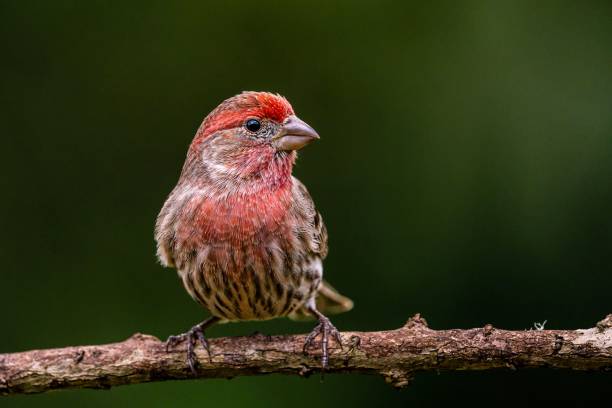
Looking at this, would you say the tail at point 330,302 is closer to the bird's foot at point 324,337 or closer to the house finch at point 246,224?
the house finch at point 246,224

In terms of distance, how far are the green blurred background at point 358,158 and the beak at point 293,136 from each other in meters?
1.24

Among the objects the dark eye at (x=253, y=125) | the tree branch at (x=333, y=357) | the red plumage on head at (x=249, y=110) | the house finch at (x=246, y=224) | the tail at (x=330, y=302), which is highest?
the red plumage on head at (x=249, y=110)

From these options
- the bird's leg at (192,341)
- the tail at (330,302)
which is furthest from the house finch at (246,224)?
the tail at (330,302)

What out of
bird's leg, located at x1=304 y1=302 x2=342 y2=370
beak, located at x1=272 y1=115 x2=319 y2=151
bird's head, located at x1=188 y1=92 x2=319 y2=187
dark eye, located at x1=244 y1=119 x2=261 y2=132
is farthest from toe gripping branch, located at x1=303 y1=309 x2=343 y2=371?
dark eye, located at x1=244 y1=119 x2=261 y2=132

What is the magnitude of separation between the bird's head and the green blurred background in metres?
1.26

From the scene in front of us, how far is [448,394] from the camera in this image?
596cm

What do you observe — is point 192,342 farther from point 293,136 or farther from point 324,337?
point 293,136

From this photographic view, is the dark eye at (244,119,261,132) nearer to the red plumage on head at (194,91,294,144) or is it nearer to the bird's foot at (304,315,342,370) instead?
the red plumage on head at (194,91,294,144)

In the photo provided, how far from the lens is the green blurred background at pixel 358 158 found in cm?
588

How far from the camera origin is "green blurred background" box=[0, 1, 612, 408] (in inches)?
232

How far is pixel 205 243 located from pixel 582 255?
7.67 feet

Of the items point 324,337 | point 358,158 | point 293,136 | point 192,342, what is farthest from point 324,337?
point 358,158

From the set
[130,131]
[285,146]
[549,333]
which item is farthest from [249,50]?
[549,333]

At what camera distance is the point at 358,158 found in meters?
6.52
